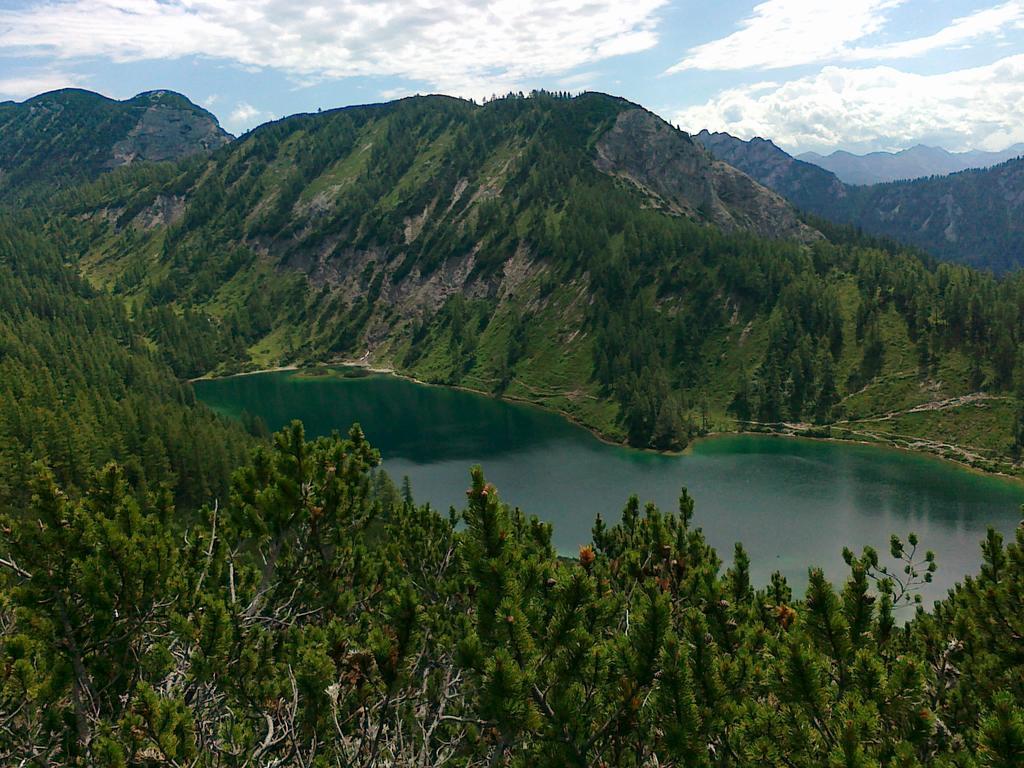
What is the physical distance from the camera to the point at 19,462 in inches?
2783

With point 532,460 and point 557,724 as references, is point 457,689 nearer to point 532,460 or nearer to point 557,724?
point 557,724

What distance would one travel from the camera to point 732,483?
105 meters

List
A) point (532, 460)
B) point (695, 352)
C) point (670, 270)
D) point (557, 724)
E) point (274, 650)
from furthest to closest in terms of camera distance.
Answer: point (670, 270), point (695, 352), point (532, 460), point (274, 650), point (557, 724)

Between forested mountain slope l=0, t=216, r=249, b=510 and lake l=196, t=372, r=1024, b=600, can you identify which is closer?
forested mountain slope l=0, t=216, r=249, b=510

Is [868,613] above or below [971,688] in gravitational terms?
above

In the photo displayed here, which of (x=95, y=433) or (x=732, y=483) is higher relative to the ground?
(x=95, y=433)

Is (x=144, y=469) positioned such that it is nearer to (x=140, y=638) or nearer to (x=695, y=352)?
(x=140, y=638)

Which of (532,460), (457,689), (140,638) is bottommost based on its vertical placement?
(532,460)

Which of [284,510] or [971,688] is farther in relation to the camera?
[284,510]

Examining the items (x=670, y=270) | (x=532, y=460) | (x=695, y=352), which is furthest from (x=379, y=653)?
(x=670, y=270)

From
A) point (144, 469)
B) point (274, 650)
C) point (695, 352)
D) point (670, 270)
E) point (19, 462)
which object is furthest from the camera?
point (670, 270)

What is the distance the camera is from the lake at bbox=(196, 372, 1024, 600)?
265ft

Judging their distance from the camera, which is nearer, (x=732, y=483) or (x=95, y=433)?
(x=95, y=433)

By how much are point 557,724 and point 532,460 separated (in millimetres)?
115272
